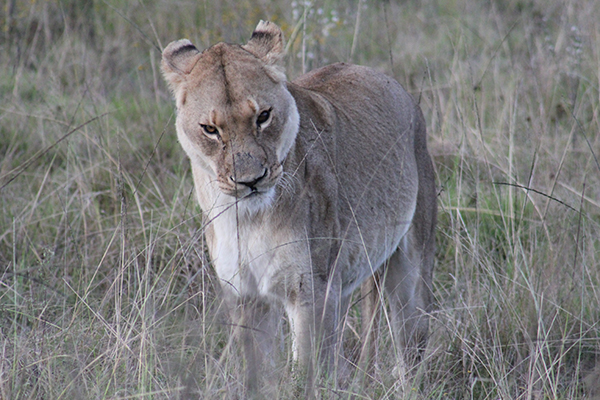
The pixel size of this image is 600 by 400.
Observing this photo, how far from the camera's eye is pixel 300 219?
3.27 metres

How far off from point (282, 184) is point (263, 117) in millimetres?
318

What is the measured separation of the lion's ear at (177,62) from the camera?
331 centimetres

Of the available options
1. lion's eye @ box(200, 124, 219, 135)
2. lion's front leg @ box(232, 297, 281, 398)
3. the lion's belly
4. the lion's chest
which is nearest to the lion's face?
lion's eye @ box(200, 124, 219, 135)

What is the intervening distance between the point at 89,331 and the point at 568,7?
6020 mm

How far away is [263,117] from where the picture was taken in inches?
121

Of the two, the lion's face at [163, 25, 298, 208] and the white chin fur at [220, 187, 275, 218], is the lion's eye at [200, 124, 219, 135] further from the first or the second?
the white chin fur at [220, 187, 275, 218]

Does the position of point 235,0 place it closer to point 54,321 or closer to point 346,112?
point 346,112

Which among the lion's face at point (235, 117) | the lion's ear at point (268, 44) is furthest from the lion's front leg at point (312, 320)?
the lion's ear at point (268, 44)

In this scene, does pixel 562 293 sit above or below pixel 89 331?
below

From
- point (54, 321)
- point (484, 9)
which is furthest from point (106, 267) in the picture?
point (484, 9)

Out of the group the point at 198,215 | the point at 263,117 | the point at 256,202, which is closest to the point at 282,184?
the point at 256,202

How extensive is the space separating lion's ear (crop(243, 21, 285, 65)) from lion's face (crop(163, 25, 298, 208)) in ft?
0.15

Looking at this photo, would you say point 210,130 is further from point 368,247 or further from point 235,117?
point 368,247

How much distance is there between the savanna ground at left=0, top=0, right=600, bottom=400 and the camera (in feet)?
9.72
